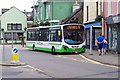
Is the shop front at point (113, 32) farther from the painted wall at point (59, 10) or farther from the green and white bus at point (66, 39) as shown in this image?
the painted wall at point (59, 10)

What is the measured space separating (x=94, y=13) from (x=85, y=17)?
4.06 metres

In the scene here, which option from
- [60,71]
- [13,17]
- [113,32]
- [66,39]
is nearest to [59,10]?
[113,32]

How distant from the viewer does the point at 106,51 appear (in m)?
31.2

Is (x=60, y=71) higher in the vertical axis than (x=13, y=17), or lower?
lower

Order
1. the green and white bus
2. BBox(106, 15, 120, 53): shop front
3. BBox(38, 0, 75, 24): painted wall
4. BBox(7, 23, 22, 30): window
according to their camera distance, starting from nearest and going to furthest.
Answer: BBox(106, 15, 120, 53): shop front, the green and white bus, BBox(38, 0, 75, 24): painted wall, BBox(7, 23, 22, 30): window

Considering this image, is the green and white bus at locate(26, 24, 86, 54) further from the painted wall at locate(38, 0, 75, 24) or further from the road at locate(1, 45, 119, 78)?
the painted wall at locate(38, 0, 75, 24)

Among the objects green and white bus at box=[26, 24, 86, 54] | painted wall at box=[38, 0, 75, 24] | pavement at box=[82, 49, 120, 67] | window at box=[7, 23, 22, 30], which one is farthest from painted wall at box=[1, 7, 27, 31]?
pavement at box=[82, 49, 120, 67]

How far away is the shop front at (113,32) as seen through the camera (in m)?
28.8

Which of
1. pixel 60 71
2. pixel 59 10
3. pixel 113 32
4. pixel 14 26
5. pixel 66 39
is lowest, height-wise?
pixel 60 71

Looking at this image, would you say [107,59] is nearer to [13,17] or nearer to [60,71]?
[60,71]

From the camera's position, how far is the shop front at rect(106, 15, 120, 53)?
28.8m

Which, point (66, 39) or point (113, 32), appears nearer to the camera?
point (66, 39)

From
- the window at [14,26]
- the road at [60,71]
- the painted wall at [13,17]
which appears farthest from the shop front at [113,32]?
the painted wall at [13,17]

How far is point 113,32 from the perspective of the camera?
30.5 m
